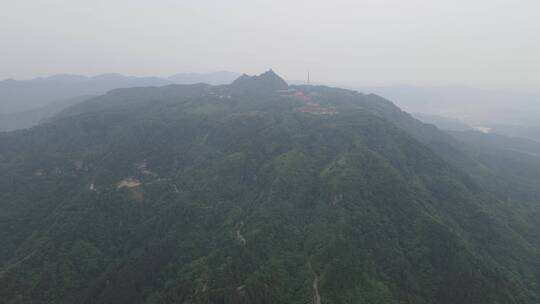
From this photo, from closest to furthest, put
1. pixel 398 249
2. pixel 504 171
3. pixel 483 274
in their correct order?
pixel 483 274 < pixel 398 249 < pixel 504 171

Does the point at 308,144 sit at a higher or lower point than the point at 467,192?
higher

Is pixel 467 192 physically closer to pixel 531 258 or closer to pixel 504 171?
pixel 531 258

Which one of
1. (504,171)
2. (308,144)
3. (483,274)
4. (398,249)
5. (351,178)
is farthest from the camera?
(504,171)

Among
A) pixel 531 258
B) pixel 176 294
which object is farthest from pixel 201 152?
pixel 531 258

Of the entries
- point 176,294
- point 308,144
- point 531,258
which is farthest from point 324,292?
point 308,144

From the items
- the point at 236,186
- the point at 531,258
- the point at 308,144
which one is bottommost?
the point at 531,258

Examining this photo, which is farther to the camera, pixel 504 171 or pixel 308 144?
pixel 504 171
